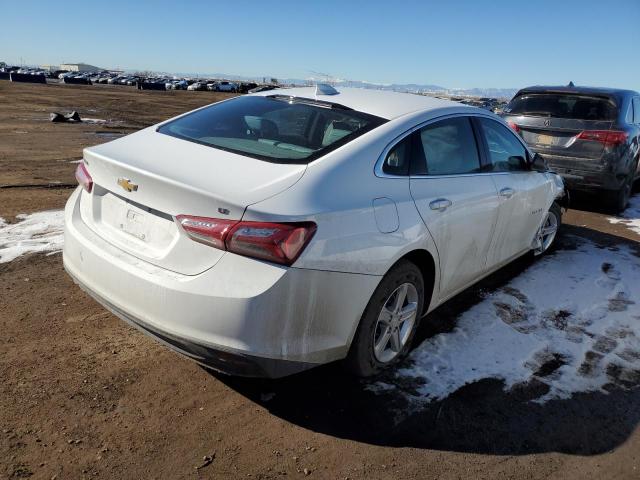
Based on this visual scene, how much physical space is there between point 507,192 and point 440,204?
1172mm

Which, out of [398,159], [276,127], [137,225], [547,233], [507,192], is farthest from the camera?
[547,233]

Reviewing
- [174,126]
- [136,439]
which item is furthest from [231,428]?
[174,126]

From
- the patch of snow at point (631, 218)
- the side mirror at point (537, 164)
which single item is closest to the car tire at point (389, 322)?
the side mirror at point (537, 164)

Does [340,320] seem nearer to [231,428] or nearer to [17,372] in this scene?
[231,428]

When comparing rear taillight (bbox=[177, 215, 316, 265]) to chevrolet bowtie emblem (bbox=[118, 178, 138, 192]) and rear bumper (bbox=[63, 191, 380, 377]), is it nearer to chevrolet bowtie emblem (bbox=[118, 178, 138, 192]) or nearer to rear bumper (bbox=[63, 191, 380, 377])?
rear bumper (bbox=[63, 191, 380, 377])

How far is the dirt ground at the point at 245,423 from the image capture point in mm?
2488

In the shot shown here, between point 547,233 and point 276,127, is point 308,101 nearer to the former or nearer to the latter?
point 276,127

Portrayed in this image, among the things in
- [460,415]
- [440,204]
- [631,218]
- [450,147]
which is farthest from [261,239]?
[631,218]

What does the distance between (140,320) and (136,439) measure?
0.58 metres

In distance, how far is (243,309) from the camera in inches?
92.2

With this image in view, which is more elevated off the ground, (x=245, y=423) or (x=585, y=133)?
(x=585, y=133)

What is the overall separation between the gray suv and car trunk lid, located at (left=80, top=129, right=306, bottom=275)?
245 inches

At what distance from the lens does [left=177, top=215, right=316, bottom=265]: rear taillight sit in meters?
2.35

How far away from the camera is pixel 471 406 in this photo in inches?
119
